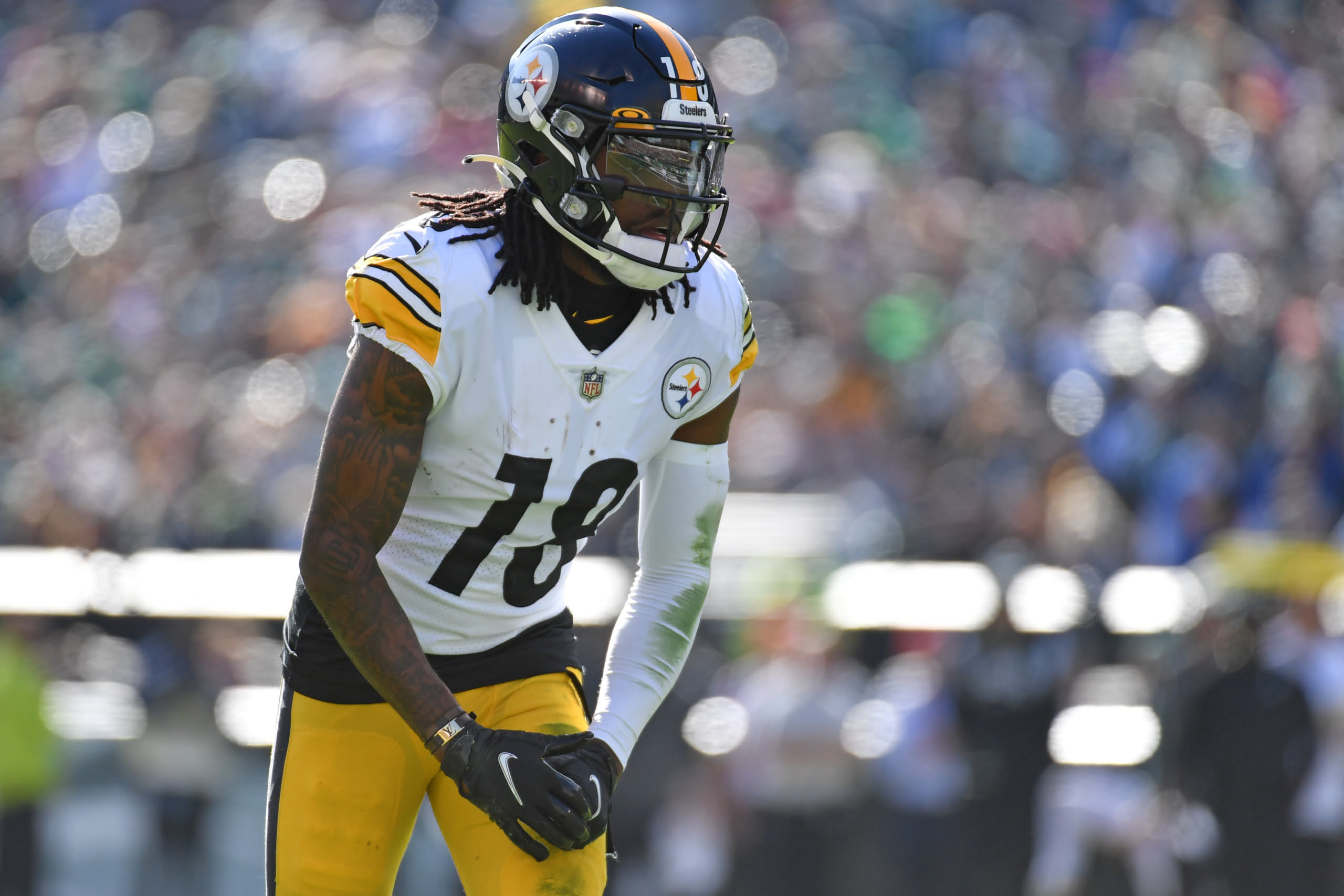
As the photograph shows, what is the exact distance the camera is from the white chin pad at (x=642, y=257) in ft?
9.18

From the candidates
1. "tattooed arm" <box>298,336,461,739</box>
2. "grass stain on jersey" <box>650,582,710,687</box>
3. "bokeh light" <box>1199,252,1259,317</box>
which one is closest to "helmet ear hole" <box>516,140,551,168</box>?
"tattooed arm" <box>298,336,461,739</box>

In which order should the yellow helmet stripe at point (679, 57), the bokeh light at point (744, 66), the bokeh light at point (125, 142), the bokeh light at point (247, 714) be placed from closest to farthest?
the yellow helmet stripe at point (679, 57) → the bokeh light at point (247, 714) → the bokeh light at point (744, 66) → the bokeh light at point (125, 142)

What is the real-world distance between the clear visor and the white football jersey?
0.20m

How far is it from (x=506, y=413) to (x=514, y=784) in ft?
2.00

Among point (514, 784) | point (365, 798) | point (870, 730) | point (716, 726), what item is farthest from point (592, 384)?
point (870, 730)

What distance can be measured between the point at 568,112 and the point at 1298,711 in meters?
4.33

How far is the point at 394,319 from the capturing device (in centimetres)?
262

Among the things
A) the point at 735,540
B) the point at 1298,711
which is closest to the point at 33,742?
the point at 735,540

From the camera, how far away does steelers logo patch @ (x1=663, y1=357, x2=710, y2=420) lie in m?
2.96

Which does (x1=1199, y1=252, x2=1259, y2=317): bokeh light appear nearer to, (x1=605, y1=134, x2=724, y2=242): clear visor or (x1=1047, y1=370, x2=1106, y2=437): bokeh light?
(x1=1047, y1=370, x2=1106, y2=437): bokeh light

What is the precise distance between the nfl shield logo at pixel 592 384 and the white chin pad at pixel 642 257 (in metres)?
0.16

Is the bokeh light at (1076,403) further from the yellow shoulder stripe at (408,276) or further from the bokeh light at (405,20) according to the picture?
the bokeh light at (405,20)

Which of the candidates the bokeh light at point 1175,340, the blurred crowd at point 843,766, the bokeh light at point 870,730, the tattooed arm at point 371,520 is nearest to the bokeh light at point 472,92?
the bokeh light at point 1175,340

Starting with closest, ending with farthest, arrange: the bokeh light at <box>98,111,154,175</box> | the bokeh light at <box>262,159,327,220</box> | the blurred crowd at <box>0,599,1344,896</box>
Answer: the blurred crowd at <box>0,599,1344,896</box>
the bokeh light at <box>262,159,327,220</box>
the bokeh light at <box>98,111,154,175</box>
